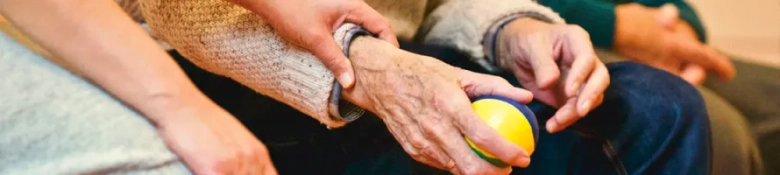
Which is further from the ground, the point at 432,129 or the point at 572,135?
the point at 432,129

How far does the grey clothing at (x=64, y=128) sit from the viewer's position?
533 mm

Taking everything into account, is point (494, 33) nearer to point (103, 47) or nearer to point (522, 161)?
point (522, 161)

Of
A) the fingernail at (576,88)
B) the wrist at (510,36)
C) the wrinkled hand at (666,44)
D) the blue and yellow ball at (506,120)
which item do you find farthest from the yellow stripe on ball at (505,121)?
the wrinkled hand at (666,44)

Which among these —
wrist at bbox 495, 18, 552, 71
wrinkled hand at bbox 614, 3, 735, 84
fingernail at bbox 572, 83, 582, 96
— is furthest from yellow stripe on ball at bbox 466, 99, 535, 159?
wrinkled hand at bbox 614, 3, 735, 84

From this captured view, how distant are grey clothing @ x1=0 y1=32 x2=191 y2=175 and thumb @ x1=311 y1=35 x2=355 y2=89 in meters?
0.18

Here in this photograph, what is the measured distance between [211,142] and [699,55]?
2.15ft

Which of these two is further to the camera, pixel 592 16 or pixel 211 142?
pixel 592 16

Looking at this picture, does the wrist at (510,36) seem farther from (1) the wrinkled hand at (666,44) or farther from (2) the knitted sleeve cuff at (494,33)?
(1) the wrinkled hand at (666,44)

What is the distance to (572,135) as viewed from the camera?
792 millimetres

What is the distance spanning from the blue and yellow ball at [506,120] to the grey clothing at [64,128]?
0.85ft

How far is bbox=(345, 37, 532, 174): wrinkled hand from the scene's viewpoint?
1.96 ft

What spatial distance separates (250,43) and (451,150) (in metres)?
0.26

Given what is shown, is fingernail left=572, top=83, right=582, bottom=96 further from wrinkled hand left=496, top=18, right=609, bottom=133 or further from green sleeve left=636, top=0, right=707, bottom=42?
green sleeve left=636, top=0, right=707, bottom=42

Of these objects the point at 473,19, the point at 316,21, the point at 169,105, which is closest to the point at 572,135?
the point at 473,19
